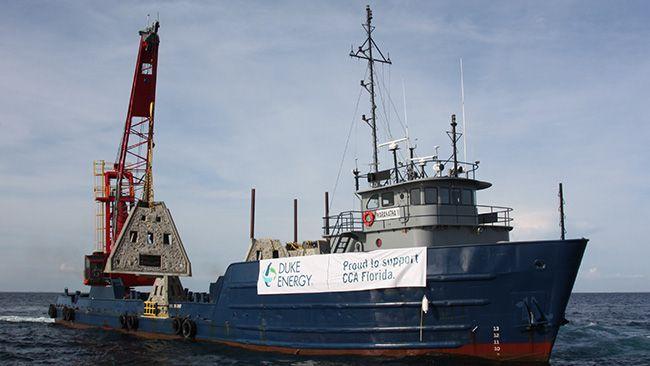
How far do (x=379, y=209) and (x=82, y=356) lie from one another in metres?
12.8

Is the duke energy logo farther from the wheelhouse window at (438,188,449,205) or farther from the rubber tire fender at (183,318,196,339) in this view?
the wheelhouse window at (438,188,449,205)

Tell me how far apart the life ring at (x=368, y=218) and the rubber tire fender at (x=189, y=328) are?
876 cm

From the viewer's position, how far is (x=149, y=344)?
25156 millimetres

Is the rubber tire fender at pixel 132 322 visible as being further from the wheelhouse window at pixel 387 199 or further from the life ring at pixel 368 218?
the wheelhouse window at pixel 387 199

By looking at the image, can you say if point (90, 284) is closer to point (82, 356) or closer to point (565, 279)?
point (82, 356)

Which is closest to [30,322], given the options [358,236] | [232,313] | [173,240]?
[173,240]

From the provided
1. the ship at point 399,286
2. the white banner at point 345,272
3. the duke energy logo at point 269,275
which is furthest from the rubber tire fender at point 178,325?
the duke energy logo at point 269,275

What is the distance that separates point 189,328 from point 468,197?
1239 cm

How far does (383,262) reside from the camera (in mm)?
18156

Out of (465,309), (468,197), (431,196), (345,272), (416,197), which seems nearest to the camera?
(465,309)

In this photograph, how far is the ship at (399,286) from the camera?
16750 millimetres

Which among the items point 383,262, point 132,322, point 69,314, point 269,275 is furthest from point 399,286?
point 69,314

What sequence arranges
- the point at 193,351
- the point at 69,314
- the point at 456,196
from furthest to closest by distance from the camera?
the point at 69,314
the point at 193,351
the point at 456,196

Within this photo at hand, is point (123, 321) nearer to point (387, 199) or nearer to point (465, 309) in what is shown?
point (387, 199)
